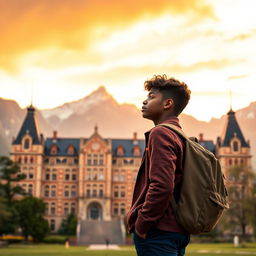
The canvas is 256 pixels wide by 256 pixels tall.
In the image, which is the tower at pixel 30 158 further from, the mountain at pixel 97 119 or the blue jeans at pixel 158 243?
the blue jeans at pixel 158 243

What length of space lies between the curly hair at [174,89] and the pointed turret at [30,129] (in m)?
68.5

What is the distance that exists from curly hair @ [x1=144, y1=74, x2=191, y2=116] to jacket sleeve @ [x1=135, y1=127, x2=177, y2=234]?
0.53m

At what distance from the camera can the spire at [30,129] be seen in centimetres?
7138

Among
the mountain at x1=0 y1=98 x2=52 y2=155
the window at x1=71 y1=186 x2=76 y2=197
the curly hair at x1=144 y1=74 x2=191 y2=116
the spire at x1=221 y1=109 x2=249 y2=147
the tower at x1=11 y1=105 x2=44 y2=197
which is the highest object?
the mountain at x1=0 y1=98 x2=52 y2=155

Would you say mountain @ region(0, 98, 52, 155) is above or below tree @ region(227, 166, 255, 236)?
above

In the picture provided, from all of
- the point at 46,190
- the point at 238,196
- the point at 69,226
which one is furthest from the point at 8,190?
the point at 238,196

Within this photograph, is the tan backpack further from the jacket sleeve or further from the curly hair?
the curly hair

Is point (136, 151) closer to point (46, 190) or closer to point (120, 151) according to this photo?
point (120, 151)

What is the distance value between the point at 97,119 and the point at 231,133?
99601mm

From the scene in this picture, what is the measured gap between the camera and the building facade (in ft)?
230

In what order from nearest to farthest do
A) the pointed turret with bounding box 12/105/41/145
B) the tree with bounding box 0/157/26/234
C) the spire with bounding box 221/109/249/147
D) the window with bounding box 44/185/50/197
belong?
the tree with bounding box 0/157/26/234 → the spire with bounding box 221/109/249/147 → the pointed turret with bounding box 12/105/41/145 → the window with bounding box 44/185/50/197

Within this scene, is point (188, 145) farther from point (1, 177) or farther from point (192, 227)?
point (1, 177)

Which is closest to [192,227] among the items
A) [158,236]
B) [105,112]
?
[158,236]

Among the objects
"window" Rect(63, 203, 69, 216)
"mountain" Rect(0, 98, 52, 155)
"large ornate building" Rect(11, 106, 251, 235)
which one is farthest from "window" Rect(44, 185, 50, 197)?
"mountain" Rect(0, 98, 52, 155)
